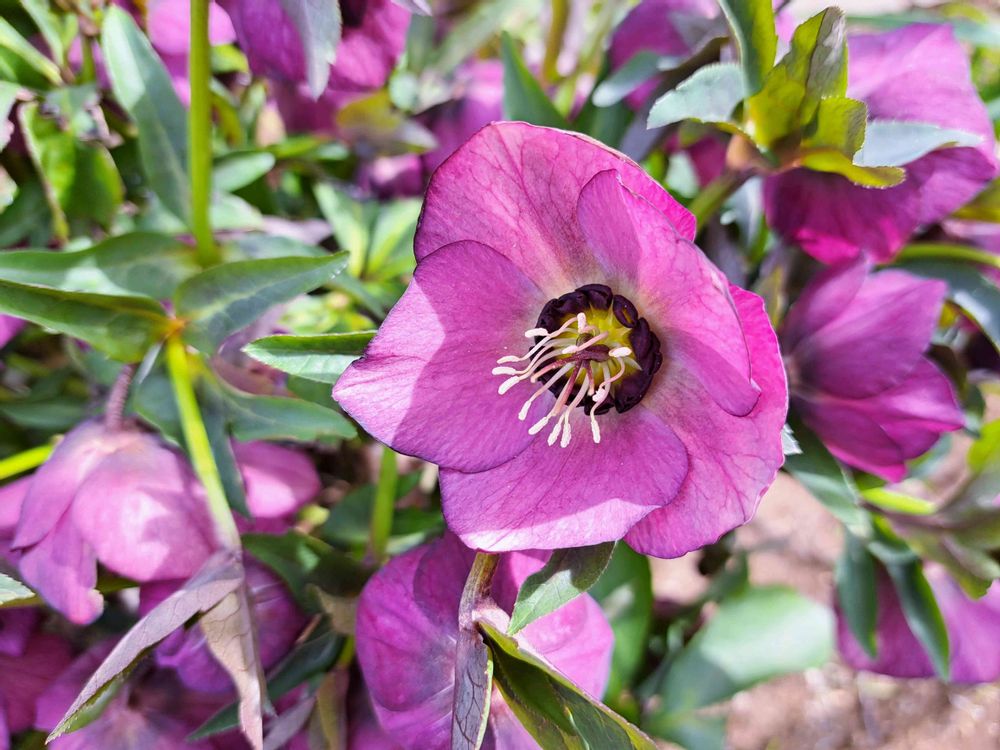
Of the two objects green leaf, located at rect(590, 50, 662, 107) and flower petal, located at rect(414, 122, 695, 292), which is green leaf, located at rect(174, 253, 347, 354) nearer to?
flower petal, located at rect(414, 122, 695, 292)

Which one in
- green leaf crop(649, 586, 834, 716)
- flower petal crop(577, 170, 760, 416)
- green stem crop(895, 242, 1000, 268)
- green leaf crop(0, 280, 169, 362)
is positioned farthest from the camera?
green leaf crop(649, 586, 834, 716)

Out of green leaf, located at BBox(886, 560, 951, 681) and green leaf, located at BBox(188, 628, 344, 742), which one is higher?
green leaf, located at BBox(188, 628, 344, 742)

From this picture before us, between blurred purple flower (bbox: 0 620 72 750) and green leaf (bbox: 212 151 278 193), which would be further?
green leaf (bbox: 212 151 278 193)

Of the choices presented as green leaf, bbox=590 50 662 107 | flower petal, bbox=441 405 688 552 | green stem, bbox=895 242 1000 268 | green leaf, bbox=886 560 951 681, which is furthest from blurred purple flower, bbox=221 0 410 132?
green leaf, bbox=886 560 951 681

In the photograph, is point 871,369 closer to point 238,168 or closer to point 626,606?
point 626,606

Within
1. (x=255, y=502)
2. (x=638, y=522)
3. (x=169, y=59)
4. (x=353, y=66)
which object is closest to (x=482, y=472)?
(x=638, y=522)

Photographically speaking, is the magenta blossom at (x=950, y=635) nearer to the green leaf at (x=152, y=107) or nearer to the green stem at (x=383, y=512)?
the green stem at (x=383, y=512)

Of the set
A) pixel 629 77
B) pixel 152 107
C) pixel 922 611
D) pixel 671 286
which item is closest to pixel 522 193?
pixel 671 286
